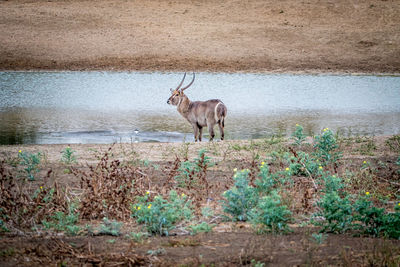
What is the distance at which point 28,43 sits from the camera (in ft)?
66.1

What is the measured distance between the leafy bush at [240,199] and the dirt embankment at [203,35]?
1426 cm

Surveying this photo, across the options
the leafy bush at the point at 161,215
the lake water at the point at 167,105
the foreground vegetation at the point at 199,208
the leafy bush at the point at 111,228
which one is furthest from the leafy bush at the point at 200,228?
the lake water at the point at 167,105

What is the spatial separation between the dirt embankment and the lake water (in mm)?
1335

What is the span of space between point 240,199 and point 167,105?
9.12 metres

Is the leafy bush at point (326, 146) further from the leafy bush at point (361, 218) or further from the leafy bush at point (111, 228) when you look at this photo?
the leafy bush at point (111, 228)

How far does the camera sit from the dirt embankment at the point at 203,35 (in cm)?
1919

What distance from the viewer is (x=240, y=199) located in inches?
179

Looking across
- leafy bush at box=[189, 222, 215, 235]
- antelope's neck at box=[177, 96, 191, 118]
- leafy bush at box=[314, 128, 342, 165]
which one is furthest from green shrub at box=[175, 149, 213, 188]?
antelope's neck at box=[177, 96, 191, 118]

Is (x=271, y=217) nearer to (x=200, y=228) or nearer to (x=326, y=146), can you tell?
(x=200, y=228)

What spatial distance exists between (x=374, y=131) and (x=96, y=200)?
7492 mm

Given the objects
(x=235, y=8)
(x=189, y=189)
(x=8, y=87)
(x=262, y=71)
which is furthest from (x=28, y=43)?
(x=189, y=189)

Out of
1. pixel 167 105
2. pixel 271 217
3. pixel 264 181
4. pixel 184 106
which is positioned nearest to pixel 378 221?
pixel 271 217

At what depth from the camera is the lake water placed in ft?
35.1

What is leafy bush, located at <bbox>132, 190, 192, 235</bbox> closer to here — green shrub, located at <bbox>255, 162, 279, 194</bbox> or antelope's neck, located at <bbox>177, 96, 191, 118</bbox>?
green shrub, located at <bbox>255, 162, 279, 194</bbox>
